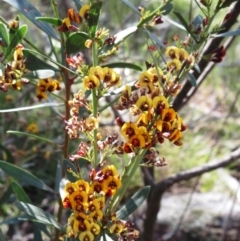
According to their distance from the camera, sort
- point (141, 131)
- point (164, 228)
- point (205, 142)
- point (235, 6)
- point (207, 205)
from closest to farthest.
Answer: point (141, 131) → point (235, 6) → point (164, 228) → point (207, 205) → point (205, 142)

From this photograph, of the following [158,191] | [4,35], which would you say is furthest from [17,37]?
[158,191]

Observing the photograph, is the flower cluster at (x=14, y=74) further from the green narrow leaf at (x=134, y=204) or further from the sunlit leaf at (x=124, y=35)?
the green narrow leaf at (x=134, y=204)

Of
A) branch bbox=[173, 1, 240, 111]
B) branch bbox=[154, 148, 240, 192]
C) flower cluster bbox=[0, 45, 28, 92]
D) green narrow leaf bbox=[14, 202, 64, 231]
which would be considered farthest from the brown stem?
flower cluster bbox=[0, 45, 28, 92]

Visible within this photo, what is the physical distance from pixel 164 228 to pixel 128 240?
1.28m

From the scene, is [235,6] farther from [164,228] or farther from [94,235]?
[164,228]

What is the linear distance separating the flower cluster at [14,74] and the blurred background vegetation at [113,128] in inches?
27.0

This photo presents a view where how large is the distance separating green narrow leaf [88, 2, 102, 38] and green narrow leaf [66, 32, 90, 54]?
1 centimetres

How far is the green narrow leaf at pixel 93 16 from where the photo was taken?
Result: 602 millimetres

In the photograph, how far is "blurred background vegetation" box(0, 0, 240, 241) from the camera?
1.65 meters

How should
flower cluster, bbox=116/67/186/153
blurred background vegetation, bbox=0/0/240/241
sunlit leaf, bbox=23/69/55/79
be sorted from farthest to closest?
blurred background vegetation, bbox=0/0/240/241, sunlit leaf, bbox=23/69/55/79, flower cluster, bbox=116/67/186/153

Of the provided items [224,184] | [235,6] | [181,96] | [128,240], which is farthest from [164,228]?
[128,240]

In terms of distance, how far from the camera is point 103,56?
64 cm

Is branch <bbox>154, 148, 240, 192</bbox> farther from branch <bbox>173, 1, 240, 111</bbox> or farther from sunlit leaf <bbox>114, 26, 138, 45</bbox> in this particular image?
sunlit leaf <bbox>114, 26, 138, 45</bbox>

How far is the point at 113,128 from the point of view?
7.87ft
